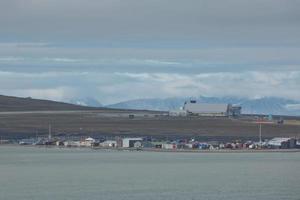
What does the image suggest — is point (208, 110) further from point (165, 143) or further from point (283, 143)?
point (283, 143)

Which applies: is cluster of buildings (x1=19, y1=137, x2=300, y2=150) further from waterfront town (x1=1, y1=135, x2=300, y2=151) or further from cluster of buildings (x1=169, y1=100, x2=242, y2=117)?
cluster of buildings (x1=169, y1=100, x2=242, y2=117)

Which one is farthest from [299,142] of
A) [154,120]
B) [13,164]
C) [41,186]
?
[41,186]

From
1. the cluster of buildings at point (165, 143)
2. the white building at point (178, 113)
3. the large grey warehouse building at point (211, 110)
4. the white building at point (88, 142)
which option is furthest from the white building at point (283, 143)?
the large grey warehouse building at point (211, 110)

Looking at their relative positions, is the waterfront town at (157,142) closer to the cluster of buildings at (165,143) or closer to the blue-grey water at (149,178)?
the cluster of buildings at (165,143)

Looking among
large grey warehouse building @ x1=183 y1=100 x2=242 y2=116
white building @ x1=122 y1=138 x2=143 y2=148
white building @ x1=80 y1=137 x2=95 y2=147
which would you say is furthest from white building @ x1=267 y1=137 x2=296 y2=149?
large grey warehouse building @ x1=183 y1=100 x2=242 y2=116

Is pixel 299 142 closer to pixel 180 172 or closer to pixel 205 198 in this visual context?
pixel 180 172
